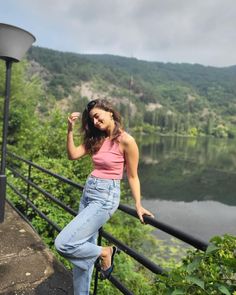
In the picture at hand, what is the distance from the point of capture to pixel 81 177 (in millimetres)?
9586

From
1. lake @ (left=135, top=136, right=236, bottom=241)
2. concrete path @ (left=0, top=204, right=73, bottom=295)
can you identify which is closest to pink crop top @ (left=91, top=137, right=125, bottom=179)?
concrete path @ (left=0, top=204, right=73, bottom=295)

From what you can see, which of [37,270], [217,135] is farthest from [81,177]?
[217,135]

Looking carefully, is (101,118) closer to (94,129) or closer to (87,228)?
(94,129)

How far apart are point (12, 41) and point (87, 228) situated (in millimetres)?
3358

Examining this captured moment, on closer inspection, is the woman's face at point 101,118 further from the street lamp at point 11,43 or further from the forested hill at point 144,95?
the forested hill at point 144,95

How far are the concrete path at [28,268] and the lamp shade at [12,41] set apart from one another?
252 centimetres

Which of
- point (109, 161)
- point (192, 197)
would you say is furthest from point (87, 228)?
point (192, 197)

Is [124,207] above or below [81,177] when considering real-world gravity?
above

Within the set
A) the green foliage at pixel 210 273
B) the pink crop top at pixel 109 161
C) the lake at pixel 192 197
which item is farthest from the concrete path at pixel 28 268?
A: the lake at pixel 192 197

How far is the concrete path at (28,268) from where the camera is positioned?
10.0 feet

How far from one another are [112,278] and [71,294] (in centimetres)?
61

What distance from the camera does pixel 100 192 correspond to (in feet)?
7.84

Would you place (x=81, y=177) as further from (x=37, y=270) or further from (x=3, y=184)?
(x=37, y=270)

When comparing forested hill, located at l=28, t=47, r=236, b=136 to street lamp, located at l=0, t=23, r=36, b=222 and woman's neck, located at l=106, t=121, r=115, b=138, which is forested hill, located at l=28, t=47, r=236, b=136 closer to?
street lamp, located at l=0, t=23, r=36, b=222
